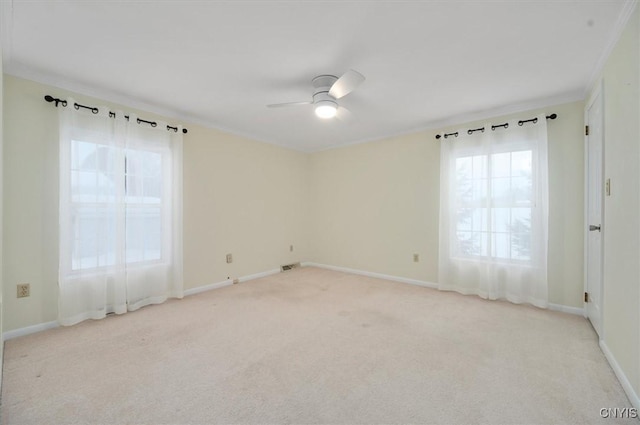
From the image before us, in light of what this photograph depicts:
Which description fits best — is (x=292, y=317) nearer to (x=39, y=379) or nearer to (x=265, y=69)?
(x=39, y=379)

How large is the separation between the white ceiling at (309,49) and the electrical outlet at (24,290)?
1.86 m

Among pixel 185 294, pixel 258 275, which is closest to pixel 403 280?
pixel 258 275

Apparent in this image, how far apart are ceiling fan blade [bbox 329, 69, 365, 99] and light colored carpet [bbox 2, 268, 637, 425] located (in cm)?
211

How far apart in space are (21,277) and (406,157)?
4.56m

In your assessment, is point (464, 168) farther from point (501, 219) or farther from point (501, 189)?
point (501, 219)

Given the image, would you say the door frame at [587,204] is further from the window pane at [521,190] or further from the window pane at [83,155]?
the window pane at [83,155]

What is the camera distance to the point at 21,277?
245 centimetres

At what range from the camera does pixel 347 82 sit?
219 centimetres

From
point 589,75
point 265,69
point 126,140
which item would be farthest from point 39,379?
point 589,75

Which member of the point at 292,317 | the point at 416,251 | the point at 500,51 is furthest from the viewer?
the point at 416,251

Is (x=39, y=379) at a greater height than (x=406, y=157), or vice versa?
(x=406, y=157)

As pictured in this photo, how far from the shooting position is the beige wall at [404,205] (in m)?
2.99

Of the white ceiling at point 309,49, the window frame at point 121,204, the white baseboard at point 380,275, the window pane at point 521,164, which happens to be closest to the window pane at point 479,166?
the window pane at point 521,164

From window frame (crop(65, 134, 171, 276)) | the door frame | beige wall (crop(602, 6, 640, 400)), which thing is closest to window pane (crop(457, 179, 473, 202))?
the door frame
